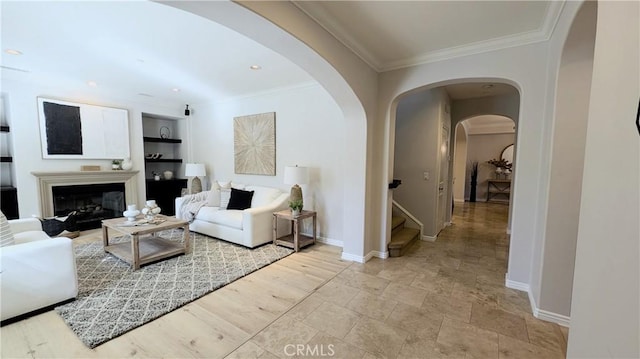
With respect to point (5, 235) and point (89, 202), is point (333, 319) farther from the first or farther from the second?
point (89, 202)

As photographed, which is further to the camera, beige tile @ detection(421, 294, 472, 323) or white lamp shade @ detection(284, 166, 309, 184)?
white lamp shade @ detection(284, 166, 309, 184)

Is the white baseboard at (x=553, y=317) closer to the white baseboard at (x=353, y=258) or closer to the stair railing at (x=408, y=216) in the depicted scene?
the white baseboard at (x=353, y=258)

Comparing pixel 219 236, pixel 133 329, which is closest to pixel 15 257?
pixel 133 329

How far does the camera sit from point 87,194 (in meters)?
5.03

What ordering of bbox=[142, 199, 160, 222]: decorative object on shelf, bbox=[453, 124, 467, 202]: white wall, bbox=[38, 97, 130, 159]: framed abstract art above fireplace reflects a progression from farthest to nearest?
bbox=[453, 124, 467, 202]: white wall, bbox=[38, 97, 130, 159]: framed abstract art above fireplace, bbox=[142, 199, 160, 222]: decorative object on shelf

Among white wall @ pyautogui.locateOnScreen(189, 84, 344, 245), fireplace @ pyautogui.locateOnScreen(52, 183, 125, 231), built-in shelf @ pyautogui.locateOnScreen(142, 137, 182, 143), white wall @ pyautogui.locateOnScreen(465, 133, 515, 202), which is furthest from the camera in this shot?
white wall @ pyautogui.locateOnScreen(465, 133, 515, 202)

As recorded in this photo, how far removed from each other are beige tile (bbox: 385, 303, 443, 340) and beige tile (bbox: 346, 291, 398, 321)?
2.3 inches

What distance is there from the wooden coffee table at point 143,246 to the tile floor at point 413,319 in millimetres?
2021

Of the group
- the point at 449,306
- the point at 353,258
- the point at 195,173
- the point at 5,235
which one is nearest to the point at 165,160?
the point at 195,173

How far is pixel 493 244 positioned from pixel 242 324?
4130 mm

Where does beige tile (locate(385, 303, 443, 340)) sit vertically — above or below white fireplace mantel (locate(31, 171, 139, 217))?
below

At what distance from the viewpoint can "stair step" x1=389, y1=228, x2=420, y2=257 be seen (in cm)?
363

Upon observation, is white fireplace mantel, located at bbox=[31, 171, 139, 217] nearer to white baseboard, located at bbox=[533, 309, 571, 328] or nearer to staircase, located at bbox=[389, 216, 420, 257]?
staircase, located at bbox=[389, 216, 420, 257]

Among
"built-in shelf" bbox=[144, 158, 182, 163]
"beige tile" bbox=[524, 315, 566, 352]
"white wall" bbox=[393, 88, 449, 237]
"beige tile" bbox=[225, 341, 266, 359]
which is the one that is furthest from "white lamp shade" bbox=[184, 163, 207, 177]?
"beige tile" bbox=[524, 315, 566, 352]
